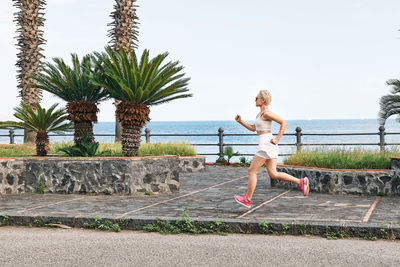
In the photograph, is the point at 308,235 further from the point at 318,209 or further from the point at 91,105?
the point at 91,105

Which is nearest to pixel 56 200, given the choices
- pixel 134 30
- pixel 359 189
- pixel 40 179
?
pixel 40 179

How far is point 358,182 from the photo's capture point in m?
10.9

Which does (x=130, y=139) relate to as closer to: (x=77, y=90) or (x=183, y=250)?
(x=77, y=90)

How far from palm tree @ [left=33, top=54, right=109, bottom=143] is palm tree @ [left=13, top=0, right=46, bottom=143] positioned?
30.1ft

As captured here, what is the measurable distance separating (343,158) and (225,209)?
4.17 metres

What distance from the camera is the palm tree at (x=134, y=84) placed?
11.4 meters

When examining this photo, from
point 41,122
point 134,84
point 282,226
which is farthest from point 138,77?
point 282,226

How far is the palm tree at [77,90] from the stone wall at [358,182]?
18.0ft

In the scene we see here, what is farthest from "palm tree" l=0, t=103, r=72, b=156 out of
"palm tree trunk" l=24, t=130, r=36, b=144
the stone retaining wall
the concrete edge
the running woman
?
"palm tree trunk" l=24, t=130, r=36, b=144

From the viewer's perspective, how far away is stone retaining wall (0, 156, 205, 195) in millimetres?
11039

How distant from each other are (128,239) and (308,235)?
2438mm

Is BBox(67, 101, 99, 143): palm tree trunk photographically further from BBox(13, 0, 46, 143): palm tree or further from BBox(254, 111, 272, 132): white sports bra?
BBox(13, 0, 46, 143): palm tree

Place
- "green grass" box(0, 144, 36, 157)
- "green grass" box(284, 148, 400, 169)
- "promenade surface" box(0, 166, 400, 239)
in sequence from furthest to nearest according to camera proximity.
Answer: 1. "green grass" box(0, 144, 36, 157)
2. "green grass" box(284, 148, 400, 169)
3. "promenade surface" box(0, 166, 400, 239)

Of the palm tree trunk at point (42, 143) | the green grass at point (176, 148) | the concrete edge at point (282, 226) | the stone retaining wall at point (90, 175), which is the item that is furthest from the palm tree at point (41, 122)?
the concrete edge at point (282, 226)
